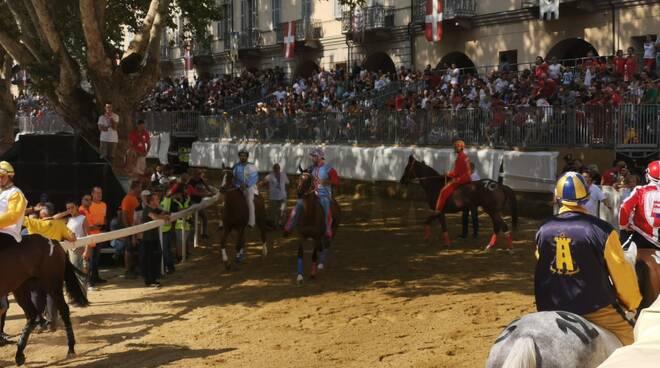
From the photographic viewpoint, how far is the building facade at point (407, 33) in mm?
26844

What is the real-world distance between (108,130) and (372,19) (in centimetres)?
2003

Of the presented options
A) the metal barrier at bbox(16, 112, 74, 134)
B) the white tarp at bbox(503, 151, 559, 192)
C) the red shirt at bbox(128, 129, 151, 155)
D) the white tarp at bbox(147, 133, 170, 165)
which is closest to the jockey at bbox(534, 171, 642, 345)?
the red shirt at bbox(128, 129, 151, 155)

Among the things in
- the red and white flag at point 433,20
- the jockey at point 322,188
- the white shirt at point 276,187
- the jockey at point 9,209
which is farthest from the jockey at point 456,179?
the red and white flag at point 433,20

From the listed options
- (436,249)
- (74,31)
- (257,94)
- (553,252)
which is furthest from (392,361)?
(257,94)

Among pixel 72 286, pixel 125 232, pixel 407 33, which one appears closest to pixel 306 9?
pixel 407 33

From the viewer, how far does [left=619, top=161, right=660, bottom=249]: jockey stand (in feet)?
25.7

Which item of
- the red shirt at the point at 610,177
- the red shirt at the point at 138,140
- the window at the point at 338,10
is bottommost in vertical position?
the red shirt at the point at 610,177

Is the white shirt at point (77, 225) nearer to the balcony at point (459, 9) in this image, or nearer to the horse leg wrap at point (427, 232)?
the horse leg wrap at point (427, 232)

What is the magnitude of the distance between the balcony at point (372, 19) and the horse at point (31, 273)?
26.5m

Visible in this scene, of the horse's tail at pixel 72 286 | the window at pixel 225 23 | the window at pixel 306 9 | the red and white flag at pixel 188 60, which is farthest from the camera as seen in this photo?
the window at pixel 225 23

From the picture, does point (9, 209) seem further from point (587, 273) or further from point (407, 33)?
point (407, 33)

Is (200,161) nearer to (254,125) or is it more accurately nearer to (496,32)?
(254,125)

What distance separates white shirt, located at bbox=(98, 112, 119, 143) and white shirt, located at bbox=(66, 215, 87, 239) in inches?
195

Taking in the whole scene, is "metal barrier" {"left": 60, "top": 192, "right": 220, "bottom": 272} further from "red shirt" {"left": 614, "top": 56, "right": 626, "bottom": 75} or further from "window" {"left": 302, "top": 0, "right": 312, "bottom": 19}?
"window" {"left": 302, "top": 0, "right": 312, "bottom": 19}
